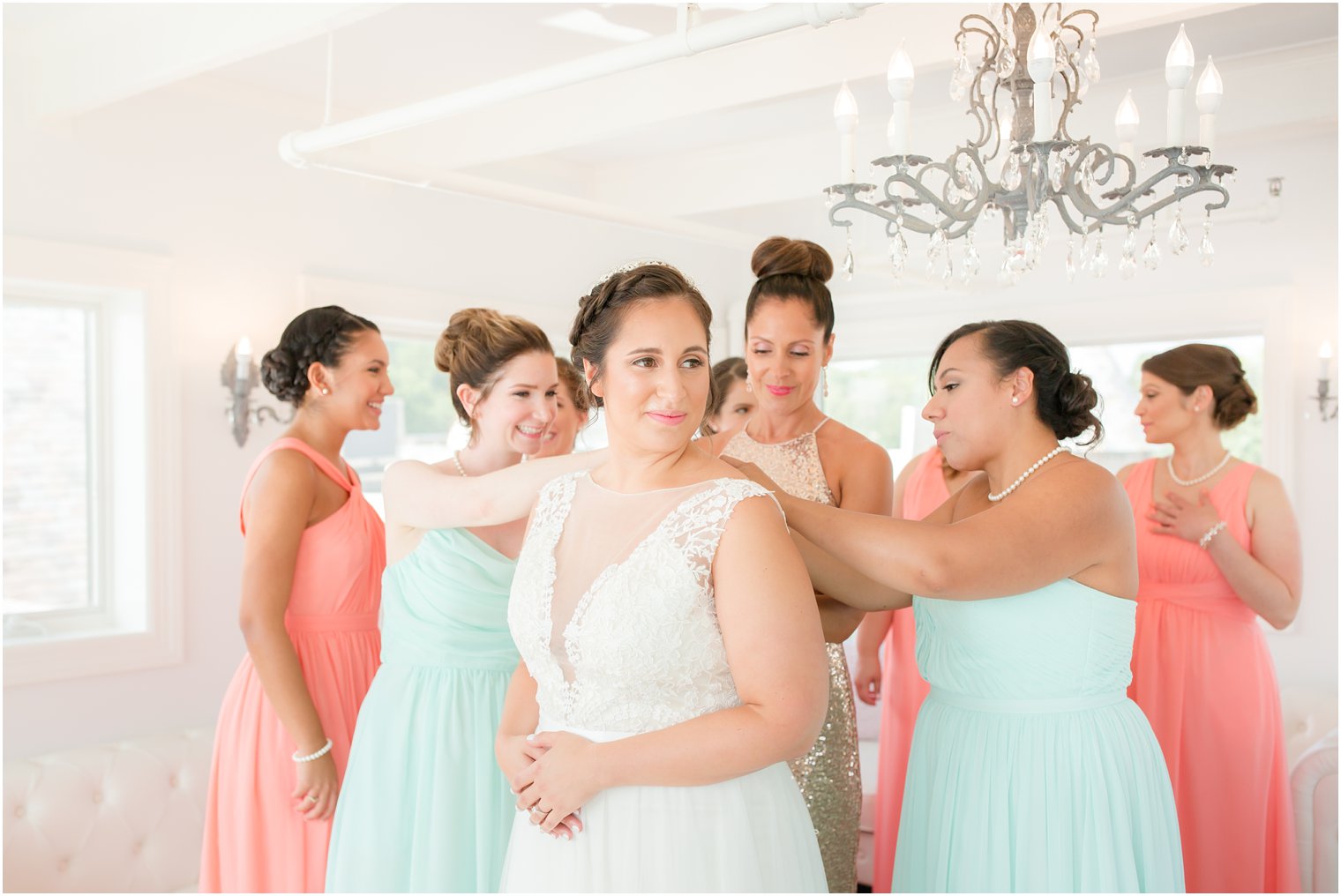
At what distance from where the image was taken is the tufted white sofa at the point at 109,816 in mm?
3477

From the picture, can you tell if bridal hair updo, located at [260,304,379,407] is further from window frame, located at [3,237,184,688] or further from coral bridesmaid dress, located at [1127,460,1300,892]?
coral bridesmaid dress, located at [1127,460,1300,892]

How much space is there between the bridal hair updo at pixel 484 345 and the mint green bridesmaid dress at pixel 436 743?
0.38 meters

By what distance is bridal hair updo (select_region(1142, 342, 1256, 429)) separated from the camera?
3656 millimetres

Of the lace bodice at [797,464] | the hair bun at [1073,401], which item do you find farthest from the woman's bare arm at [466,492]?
the hair bun at [1073,401]

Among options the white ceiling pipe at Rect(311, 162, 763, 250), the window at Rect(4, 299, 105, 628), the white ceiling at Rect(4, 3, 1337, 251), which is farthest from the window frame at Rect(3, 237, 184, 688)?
the white ceiling pipe at Rect(311, 162, 763, 250)

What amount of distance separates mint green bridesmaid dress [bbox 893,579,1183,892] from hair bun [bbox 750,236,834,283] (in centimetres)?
78

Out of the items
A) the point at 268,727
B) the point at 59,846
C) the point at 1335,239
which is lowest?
the point at 59,846

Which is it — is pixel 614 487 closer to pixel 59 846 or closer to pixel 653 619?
pixel 653 619

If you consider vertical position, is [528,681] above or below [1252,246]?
below

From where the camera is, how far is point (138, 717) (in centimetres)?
Answer: 435

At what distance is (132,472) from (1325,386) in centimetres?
524

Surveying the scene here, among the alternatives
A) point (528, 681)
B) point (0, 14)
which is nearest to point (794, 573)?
point (528, 681)

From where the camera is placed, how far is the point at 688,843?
1586 mm

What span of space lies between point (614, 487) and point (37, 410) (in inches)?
137
